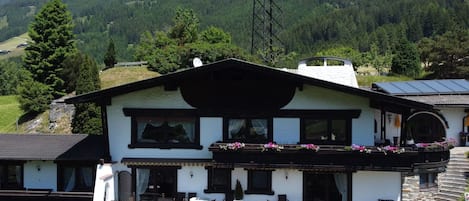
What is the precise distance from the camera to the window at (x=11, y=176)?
22.2 metres

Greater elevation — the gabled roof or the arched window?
the gabled roof

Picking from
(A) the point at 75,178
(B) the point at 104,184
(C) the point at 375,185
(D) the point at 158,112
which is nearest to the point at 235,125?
(D) the point at 158,112

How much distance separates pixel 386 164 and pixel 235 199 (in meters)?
5.67

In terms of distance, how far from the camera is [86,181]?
22156mm

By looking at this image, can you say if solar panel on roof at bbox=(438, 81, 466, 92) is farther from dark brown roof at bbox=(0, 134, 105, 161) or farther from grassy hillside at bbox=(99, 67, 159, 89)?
grassy hillside at bbox=(99, 67, 159, 89)

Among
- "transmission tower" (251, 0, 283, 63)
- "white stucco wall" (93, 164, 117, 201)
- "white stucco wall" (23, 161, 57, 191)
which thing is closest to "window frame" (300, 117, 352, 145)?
"white stucco wall" (93, 164, 117, 201)

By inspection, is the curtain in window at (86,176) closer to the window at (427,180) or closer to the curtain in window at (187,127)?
the curtain in window at (187,127)

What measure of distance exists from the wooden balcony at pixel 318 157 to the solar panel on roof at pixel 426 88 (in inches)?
557

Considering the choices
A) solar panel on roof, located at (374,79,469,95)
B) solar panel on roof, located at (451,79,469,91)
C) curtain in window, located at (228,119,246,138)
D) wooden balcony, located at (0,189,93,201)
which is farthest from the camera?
solar panel on roof, located at (451,79,469,91)

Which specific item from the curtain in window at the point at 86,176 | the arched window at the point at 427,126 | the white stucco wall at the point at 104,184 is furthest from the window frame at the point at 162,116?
the arched window at the point at 427,126

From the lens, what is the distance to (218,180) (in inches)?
816

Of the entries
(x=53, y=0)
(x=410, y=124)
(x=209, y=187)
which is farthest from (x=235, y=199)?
(x=53, y=0)

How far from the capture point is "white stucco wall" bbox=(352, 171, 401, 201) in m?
19.9

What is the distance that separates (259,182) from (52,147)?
8959mm
